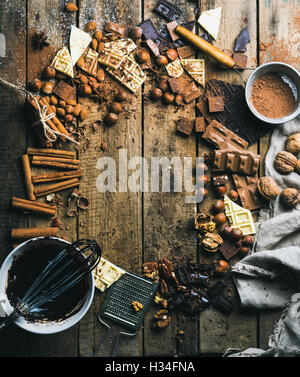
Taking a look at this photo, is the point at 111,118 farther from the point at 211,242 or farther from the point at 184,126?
the point at 211,242

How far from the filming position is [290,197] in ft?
4.80

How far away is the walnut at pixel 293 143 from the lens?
4.82 ft

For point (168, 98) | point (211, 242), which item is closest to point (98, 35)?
point (168, 98)

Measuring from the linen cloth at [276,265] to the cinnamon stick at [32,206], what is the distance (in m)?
0.77

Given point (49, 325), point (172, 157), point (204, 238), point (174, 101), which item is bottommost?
point (49, 325)

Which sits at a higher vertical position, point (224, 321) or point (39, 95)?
point (39, 95)

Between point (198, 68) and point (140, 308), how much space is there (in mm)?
984

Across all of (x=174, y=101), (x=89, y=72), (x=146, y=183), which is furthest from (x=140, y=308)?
(x=89, y=72)

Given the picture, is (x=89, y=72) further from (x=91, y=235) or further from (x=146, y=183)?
(x=91, y=235)

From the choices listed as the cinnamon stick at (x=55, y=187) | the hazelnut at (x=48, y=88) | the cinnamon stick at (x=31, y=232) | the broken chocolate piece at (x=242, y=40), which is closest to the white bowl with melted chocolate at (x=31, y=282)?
the cinnamon stick at (x=31, y=232)

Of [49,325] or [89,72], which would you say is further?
[89,72]

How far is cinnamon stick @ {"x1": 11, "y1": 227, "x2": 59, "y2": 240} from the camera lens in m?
1.43

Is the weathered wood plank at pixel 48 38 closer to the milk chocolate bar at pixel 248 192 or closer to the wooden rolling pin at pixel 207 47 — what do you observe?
the wooden rolling pin at pixel 207 47

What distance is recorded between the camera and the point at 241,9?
151cm
